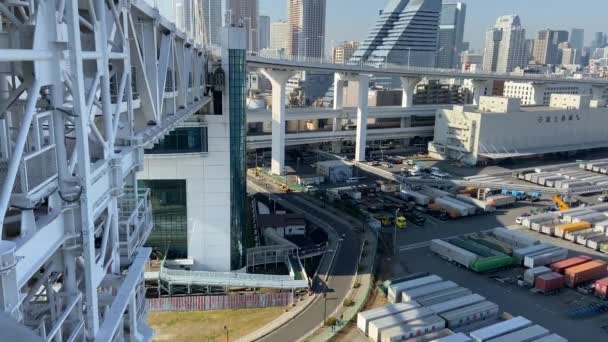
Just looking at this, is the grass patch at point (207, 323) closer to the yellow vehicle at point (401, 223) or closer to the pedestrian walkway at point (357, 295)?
the pedestrian walkway at point (357, 295)

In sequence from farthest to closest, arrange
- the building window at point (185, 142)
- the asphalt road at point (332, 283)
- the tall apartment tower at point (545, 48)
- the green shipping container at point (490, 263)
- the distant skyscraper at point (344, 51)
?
the tall apartment tower at point (545, 48)
the distant skyscraper at point (344, 51)
the green shipping container at point (490, 263)
the building window at point (185, 142)
the asphalt road at point (332, 283)

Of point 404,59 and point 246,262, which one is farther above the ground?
point 404,59

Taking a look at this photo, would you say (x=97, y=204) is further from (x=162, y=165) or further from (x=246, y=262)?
(x=246, y=262)

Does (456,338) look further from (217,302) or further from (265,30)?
(265,30)

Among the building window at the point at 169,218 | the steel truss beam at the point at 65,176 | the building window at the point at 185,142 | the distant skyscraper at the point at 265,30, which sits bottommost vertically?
the building window at the point at 169,218

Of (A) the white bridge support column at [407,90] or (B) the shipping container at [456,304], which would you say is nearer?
(B) the shipping container at [456,304]

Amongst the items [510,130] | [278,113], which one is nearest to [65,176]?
[278,113]

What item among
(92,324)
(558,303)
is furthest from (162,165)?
(558,303)

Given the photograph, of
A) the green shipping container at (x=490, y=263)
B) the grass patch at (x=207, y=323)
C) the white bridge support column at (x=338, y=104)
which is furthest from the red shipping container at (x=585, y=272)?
the white bridge support column at (x=338, y=104)
